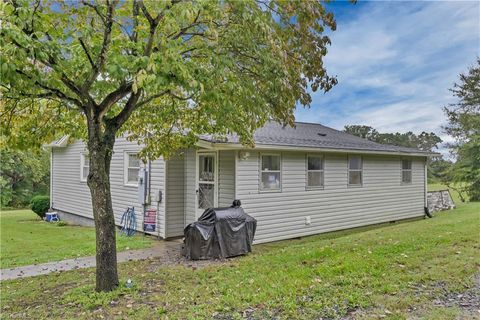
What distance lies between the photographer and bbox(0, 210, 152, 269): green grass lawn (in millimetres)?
7887

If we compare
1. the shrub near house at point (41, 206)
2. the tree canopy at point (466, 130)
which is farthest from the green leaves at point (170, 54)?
Result: the tree canopy at point (466, 130)

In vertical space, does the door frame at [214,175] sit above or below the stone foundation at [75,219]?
above

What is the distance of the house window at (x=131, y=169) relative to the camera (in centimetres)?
1099

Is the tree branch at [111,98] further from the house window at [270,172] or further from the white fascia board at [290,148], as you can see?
the house window at [270,172]

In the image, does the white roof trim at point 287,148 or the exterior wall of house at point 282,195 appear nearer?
the white roof trim at point 287,148

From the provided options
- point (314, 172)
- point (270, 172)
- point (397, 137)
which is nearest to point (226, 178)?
point (270, 172)

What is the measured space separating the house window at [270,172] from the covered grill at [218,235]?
1.68 m

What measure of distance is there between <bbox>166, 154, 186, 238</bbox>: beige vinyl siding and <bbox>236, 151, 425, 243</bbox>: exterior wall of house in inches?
87.0

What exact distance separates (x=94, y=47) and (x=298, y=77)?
9.23ft

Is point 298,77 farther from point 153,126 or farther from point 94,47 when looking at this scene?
point 153,126

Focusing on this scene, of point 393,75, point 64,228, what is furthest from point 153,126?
point 393,75

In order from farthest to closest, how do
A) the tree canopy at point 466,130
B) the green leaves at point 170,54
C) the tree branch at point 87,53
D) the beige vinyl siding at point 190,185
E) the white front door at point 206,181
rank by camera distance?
the tree canopy at point 466,130 → the beige vinyl siding at point 190,185 → the white front door at point 206,181 → the tree branch at point 87,53 → the green leaves at point 170,54

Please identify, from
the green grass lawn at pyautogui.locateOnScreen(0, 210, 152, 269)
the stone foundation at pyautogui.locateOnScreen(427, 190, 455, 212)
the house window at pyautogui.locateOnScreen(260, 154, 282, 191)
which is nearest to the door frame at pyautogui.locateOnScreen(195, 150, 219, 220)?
the house window at pyautogui.locateOnScreen(260, 154, 282, 191)

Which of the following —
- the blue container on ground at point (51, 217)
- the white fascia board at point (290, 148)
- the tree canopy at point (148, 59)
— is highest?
the tree canopy at point (148, 59)
